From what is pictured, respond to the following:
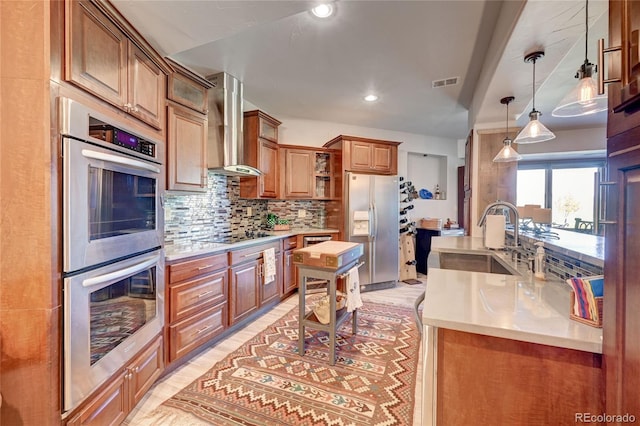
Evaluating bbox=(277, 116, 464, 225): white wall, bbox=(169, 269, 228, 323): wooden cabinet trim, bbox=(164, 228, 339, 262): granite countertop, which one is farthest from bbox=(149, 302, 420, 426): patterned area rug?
bbox=(277, 116, 464, 225): white wall

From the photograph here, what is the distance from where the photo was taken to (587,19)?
136cm

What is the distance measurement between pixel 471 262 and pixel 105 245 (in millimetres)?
2429

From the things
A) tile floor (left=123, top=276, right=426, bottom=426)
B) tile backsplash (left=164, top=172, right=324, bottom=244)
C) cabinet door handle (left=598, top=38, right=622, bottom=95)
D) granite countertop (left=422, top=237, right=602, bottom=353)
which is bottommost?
tile floor (left=123, top=276, right=426, bottom=426)

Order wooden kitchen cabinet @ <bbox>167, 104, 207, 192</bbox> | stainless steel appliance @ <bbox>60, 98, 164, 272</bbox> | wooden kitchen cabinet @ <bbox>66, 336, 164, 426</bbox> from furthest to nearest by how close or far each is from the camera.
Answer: wooden kitchen cabinet @ <bbox>167, 104, 207, 192</bbox> → wooden kitchen cabinet @ <bbox>66, 336, 164, 426</bbox> → stainless steel appliance @ <bbox>60, 98, 164, 272</bbox>

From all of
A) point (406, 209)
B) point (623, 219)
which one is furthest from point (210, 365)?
point (406, 209)

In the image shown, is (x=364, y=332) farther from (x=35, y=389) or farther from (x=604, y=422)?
(x=35, y=389)

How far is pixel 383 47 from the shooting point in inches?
91.5

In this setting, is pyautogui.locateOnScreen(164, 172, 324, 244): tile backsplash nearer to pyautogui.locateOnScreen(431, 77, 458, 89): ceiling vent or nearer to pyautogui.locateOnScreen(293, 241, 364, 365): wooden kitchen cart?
pyautogui.locateOnScreen(293, 241, 364, 365): wooden kitchen cart

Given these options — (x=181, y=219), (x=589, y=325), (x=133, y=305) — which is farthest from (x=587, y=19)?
(x=181, y=219)

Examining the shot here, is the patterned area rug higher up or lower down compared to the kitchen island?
lower down

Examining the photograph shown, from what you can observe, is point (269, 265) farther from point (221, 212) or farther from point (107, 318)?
point (107, 318)

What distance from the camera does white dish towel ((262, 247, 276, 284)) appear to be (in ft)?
10.0

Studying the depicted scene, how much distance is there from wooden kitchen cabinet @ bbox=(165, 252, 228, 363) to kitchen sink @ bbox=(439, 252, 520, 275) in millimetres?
1947
